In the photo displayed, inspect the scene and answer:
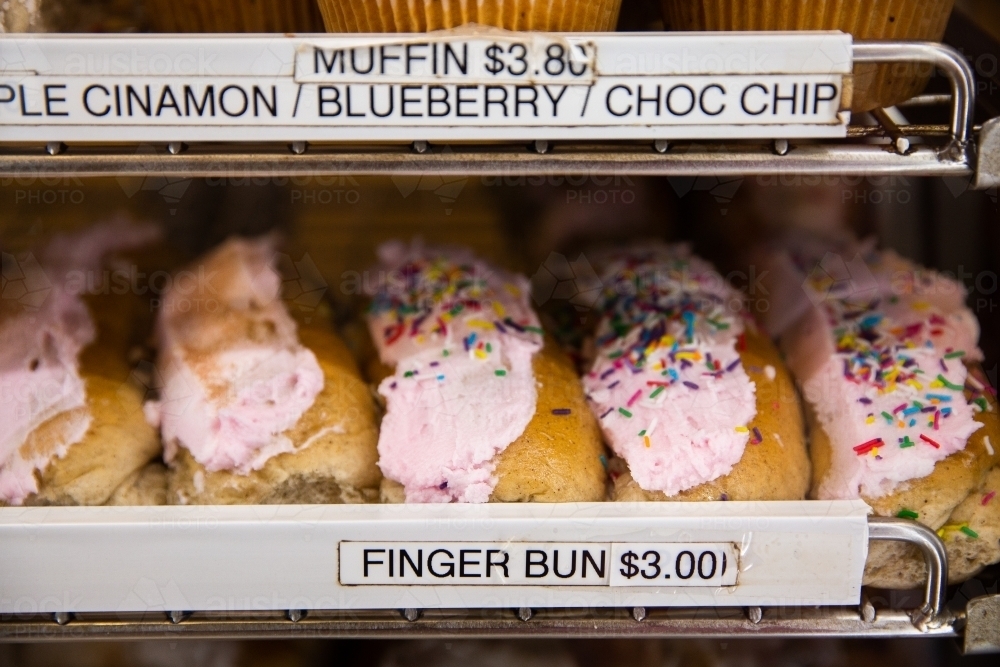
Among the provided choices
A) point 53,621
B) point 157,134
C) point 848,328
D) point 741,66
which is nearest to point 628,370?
point 848,328

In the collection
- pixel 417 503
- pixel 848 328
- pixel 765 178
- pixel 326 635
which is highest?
pixel 765 178

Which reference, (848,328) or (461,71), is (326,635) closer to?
(461,71)

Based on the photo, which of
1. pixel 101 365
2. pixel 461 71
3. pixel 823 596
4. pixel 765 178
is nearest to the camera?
pixel 461 71

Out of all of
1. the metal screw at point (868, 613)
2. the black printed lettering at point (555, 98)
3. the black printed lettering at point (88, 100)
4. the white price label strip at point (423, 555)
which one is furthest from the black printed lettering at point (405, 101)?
the metal screw at point (868, 613)

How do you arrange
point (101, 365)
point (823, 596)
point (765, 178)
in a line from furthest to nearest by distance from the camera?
point (765, 178) → point (101, 365) → point (823, 596)

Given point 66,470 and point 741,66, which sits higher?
point 741,66

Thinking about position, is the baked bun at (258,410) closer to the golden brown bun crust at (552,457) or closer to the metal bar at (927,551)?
the golden brown bun crust at (552,457)

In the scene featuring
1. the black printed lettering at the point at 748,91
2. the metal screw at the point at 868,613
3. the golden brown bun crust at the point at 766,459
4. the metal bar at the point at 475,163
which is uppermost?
the black printed lettering at the point at 748,91
